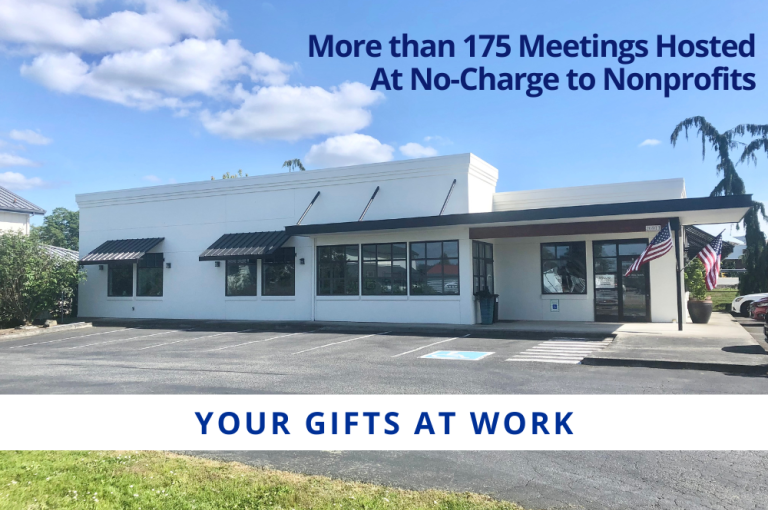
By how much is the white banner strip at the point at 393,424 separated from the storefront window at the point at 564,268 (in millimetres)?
12247

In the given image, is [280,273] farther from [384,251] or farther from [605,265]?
[605,265]

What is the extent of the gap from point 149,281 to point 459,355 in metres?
16.7

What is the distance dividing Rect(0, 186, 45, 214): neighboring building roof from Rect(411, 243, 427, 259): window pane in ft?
77.7

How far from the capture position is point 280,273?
2233cm

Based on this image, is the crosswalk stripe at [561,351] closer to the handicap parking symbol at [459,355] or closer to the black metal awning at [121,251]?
the handicap parking symbol at [459,355]

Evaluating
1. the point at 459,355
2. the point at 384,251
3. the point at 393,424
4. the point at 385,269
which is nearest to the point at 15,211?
the point at 384,251

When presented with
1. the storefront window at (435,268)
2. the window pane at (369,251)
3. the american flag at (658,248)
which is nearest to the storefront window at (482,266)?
the storefront window at (435,268)

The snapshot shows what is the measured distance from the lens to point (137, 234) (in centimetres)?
2552

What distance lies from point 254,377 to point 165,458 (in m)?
4.48

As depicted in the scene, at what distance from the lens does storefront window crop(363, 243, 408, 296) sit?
2003 cm

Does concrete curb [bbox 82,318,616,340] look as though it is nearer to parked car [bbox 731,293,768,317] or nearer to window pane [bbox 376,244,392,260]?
window pane [bbox 376,244,392,260]

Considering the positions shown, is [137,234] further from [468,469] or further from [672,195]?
[468,469]

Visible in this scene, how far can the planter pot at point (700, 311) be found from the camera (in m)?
18.9

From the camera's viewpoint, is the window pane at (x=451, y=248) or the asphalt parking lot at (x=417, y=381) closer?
the asphalt parking lot at (x=417, y=381)
